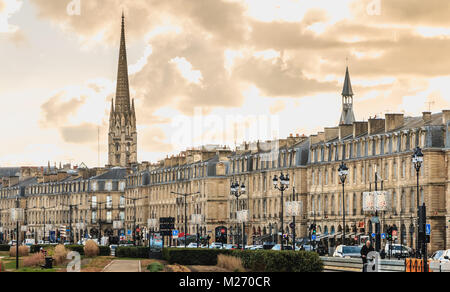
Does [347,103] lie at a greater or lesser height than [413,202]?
greater

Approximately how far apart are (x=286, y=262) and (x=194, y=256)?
1632cm

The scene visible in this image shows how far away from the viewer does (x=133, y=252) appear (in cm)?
8406

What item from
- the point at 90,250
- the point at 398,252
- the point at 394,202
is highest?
the point at 394,202

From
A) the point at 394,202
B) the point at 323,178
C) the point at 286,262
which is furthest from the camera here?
the point at 323,178

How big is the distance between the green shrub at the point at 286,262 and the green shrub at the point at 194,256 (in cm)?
1016

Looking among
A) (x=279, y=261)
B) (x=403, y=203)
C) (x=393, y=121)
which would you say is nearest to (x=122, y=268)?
(x=279, y=261)

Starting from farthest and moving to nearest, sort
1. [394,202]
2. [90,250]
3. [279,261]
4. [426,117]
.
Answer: [394,202], [426,117], [90,250], [279,261]

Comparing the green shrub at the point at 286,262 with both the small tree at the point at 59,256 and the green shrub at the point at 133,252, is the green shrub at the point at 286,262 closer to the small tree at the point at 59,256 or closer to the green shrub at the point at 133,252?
the small tree at the point at 59,256

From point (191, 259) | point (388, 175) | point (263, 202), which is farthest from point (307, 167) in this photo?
point (191, 259)

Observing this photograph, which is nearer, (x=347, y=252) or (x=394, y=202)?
(x=347, y=252)

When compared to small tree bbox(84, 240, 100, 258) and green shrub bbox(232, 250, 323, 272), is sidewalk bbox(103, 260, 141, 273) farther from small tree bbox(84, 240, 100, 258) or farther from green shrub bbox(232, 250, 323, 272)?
small tree bbox(84, 240, 100, 258)

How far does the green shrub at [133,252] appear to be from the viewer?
82.6 meters

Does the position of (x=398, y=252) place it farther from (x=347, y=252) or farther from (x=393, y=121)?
(x=393, y=121)
